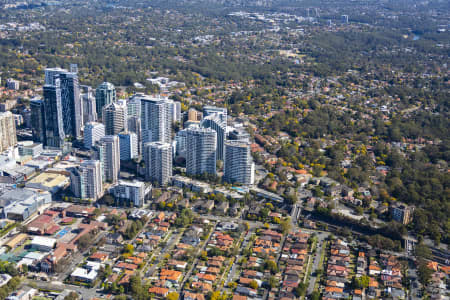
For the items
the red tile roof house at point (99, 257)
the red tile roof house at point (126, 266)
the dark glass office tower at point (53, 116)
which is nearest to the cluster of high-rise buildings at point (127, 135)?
the dark glass office tower at point (53, 116)

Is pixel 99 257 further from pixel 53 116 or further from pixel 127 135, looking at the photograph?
pixel 53 116

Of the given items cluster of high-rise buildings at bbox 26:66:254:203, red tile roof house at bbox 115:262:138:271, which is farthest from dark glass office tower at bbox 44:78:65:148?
red tile roof house at bbox 115:262:138:271

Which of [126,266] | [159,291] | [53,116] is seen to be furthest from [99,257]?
[53,116]

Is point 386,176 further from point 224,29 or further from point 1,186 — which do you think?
point 224,29

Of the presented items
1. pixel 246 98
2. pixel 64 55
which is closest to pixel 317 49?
pixel 246 98

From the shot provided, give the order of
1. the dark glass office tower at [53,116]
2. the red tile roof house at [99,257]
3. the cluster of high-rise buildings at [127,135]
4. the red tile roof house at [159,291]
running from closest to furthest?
1. the red tile roof house at [159,291]
2. the red tile roof house at [99,257]
3. the cluster of high-rise buildings at [127,135]
4. the dark glass office tower at [53,116]

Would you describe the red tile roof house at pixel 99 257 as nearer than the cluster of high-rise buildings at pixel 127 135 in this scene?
Yes

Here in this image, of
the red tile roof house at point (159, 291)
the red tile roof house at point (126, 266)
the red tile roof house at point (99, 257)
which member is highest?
the red tile roof house at point (99, 257)

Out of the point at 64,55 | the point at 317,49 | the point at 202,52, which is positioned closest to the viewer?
the point at 64,55

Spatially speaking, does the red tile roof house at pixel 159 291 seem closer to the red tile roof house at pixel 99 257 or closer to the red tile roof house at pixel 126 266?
the red tile roof house at pixel 126 266
